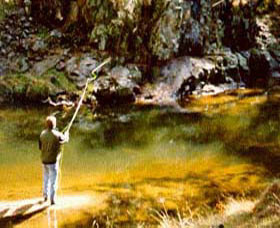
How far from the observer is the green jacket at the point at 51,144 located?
10359 millimetres

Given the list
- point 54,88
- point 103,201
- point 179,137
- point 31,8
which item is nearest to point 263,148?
point 179,137

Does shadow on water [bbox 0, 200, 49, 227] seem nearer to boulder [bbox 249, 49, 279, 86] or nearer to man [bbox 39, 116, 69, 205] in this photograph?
man [bbox 39, 116, 69, 205]

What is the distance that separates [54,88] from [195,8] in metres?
9.44

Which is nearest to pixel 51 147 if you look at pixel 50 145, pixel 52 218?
pixel 50 145

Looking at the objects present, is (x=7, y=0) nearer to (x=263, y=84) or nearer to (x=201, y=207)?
(x=263, y=84)

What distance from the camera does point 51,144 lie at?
10.4m

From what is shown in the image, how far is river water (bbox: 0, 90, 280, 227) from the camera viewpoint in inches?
473

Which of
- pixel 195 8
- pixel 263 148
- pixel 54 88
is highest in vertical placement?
pixel 195 8

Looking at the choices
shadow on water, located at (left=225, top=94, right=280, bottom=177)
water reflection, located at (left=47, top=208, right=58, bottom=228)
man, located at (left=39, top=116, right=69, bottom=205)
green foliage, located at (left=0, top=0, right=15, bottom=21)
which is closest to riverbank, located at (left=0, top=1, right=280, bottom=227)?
shadow on water, located at (left=225, top=94, right=280, bottom=177)

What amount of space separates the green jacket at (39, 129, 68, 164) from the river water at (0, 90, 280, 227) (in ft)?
4.11

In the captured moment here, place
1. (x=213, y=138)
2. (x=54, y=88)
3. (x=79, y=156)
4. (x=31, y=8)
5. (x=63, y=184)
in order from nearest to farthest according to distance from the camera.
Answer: (x=63, y=184) → (x=79, y=156) → (x=213, y=138) → (x=54, y=88) → (x=31, y=8)

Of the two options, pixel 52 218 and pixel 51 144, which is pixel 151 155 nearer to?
pixel 51 144

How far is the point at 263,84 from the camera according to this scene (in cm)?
2891

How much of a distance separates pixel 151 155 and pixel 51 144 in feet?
19.3
